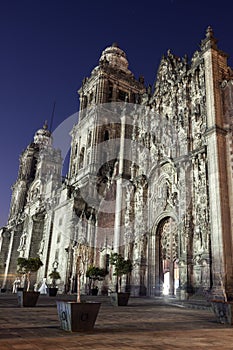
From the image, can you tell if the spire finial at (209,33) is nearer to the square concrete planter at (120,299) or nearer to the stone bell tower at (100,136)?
the stone bell tower at (100,136)

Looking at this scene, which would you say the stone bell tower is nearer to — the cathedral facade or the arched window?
the arched window

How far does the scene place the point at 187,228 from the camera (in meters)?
20.7

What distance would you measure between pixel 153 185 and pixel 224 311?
19562 millimetres

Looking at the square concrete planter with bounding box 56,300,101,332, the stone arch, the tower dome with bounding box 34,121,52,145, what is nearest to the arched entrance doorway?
the stone arch

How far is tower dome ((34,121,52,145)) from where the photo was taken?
2825 inches

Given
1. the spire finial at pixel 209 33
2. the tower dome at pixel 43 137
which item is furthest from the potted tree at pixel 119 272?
the tower dome at pixel 43 137

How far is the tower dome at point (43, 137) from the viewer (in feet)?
235

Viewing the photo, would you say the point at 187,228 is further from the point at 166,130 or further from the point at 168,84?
the point at 168,84

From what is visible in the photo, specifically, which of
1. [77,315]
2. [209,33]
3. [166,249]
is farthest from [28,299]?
[209,33]

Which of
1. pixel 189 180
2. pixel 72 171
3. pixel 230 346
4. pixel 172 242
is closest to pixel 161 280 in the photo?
pixel 172 242

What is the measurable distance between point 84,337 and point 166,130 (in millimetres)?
24010

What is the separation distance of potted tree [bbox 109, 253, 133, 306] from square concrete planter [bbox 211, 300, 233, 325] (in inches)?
241

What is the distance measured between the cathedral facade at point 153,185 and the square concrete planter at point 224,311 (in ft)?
25.1

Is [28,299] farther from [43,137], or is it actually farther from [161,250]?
[43,137]
